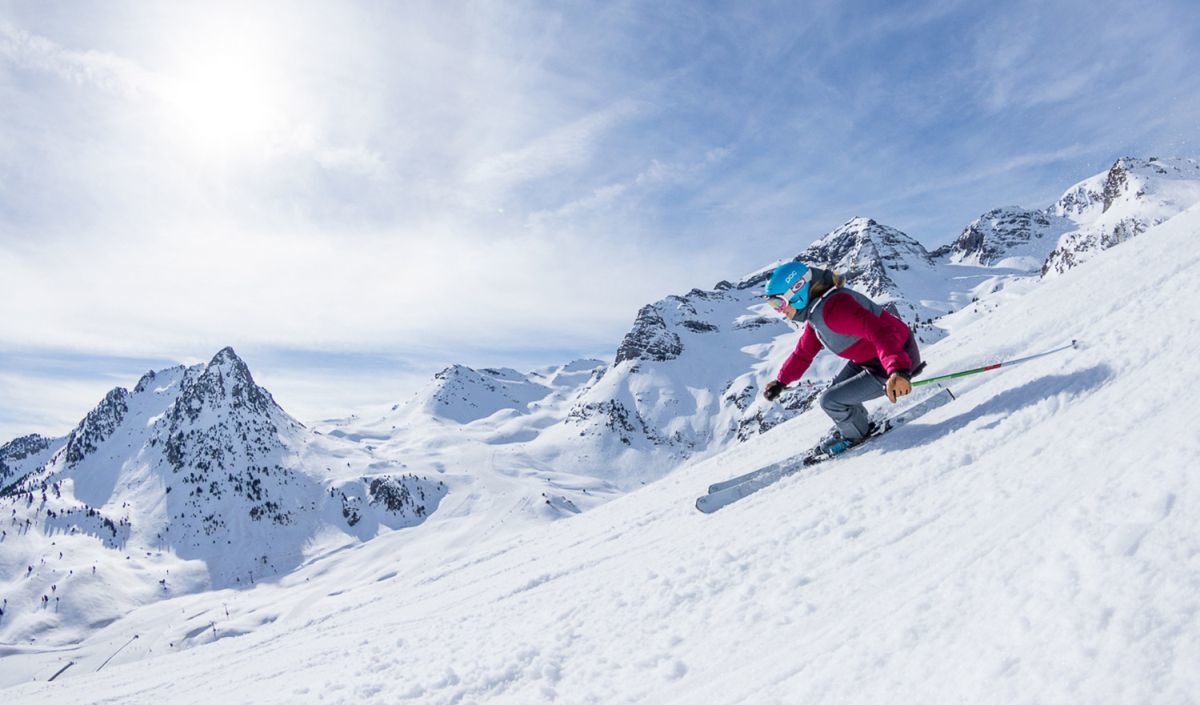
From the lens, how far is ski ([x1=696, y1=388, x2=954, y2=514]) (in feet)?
27.9

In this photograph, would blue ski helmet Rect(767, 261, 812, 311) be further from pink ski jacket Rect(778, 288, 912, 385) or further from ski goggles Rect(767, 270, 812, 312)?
pink ski jacket Rect(778, 288, 912, 385)

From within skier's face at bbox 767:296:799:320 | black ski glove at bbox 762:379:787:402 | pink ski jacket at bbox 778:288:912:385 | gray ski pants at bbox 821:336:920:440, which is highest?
skier's face at bbox 767:296:799:320

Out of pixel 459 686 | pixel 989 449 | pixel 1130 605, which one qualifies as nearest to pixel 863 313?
pixel 989 449

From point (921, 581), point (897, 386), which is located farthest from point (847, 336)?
point (921, 581)

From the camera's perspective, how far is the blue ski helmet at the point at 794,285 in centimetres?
829

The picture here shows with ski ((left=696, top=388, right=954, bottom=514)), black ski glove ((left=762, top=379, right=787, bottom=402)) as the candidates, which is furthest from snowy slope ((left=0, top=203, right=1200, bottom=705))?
black ski glove ((left=762, top=379, right=787, bottom=402))

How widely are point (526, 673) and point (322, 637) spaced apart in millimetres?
8036

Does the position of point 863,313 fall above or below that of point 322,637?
above

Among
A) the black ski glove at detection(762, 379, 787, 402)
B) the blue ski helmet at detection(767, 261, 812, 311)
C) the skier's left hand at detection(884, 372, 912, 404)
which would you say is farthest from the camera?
the black ski glove at detection(762, 379, 787, 402)

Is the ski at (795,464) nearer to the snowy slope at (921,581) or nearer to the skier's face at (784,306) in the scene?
the snowy slope at (921,581)

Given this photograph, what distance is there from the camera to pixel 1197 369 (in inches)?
212

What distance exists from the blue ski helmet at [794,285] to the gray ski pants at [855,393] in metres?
1.22

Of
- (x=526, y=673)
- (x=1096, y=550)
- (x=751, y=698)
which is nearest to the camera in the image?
(x=1096, y=550)

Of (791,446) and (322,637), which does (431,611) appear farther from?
(791,446)
